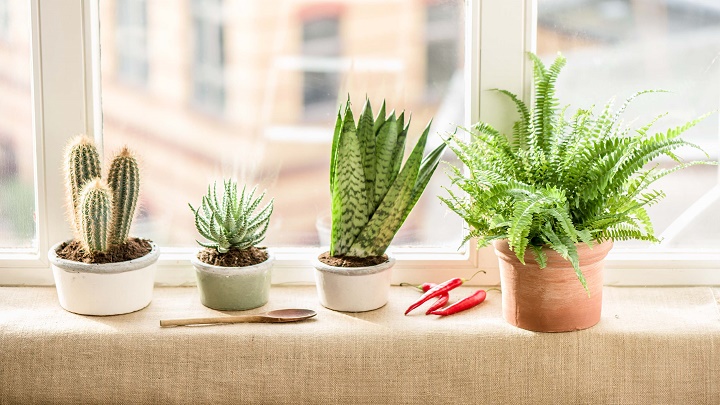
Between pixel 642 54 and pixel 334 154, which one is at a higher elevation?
pixel 642 54

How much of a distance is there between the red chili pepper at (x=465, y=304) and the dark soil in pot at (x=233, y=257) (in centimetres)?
42

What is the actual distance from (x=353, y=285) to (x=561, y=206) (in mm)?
513

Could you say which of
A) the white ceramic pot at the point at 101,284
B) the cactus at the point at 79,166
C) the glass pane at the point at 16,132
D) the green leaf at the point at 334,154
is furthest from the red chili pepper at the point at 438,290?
the glass pane at the point at 16,132

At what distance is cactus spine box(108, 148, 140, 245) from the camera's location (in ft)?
6.17

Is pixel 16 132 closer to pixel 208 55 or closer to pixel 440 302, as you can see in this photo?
pixel 208 55

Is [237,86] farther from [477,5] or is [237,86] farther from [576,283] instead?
[576,283]

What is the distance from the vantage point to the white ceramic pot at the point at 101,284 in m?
1.87

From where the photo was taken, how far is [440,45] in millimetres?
2076

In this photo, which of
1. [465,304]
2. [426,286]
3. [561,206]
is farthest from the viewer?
[426,286]

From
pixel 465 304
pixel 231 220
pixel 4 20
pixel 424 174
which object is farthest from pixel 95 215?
pixel 465 304

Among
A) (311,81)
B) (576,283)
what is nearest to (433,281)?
(576,283)

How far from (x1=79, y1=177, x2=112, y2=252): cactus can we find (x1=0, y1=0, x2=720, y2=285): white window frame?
0.26m

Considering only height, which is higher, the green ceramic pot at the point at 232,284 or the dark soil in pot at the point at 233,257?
the dark soil in pot at the point at 233,257

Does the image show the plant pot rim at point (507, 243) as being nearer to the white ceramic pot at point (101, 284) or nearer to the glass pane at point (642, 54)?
the glass pane at point (642, 54)
